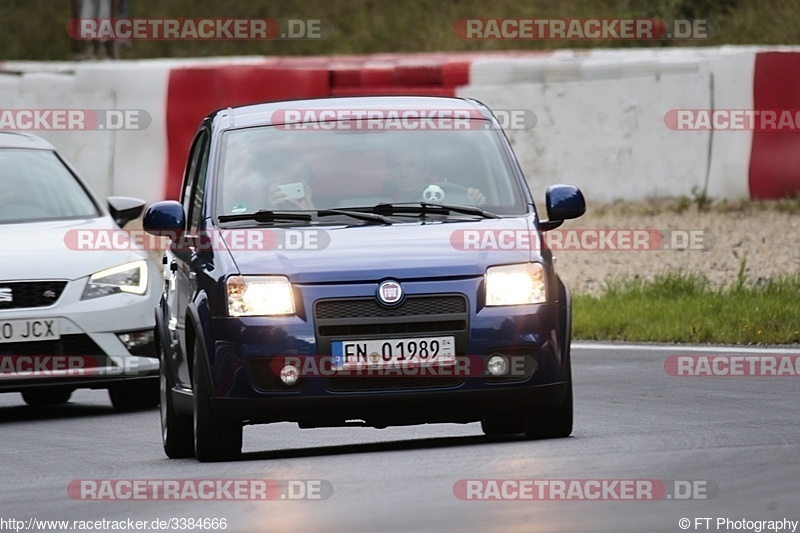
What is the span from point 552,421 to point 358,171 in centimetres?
150

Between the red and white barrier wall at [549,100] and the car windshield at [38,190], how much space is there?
692 centimetres

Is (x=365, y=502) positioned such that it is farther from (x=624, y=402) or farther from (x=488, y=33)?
(x=488, y=33)

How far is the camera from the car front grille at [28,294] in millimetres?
12023

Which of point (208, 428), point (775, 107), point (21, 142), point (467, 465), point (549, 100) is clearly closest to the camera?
point (467, 465)

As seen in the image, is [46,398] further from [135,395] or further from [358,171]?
[358,171]

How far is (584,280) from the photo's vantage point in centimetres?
1861

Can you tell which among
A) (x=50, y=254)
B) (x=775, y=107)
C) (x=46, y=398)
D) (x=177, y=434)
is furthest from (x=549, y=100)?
(x=177, y=434)

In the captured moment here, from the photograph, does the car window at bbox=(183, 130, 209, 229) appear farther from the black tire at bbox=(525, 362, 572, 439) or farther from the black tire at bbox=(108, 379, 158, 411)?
the black tire at bbox=(108, 379, 158, 411)

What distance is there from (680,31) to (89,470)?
20.0 metres

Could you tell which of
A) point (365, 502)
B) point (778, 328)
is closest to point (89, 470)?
point (365, 502)

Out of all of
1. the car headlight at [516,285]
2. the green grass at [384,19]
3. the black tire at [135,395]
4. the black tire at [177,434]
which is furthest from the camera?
the green grass at [384,19]

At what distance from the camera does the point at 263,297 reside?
883 cm

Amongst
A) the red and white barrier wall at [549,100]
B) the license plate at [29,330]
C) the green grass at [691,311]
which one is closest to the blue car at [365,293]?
the license plate at [29,330]

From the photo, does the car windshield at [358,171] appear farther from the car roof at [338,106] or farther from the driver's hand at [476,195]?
the car roof at [338,106]
